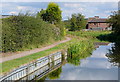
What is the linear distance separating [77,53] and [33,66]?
8873mm

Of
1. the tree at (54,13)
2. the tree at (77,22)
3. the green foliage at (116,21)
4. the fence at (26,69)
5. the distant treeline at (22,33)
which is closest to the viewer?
the fence at (26,69)

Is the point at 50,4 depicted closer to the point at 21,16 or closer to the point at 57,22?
the point at 57,22

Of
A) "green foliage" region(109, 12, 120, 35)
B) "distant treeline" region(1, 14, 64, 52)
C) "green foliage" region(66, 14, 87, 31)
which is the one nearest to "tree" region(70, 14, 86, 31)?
"green foliage" region(66, 14, 87, 31)

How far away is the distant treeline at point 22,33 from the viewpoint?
15.8 meters

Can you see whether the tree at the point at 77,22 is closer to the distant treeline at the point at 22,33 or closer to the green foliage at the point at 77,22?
the green foliage at the point at 77,22

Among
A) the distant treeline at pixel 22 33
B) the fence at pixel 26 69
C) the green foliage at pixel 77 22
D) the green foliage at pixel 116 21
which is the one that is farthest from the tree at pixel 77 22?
the fence at pixel 26 69

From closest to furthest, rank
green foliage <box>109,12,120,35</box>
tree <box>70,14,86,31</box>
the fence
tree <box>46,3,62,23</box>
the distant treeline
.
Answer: the fence
the distant treeline
tree <box>46,3,62,23</box>
green foliage <box>109,12,120,35</box>
tree <box>70,14,86,31</box>

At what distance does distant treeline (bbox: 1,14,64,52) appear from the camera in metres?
15.8

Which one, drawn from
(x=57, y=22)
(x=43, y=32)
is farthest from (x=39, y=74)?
(x=57, y=22)

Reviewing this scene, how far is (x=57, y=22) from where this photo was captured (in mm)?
34344

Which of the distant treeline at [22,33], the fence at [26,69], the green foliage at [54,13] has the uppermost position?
the green foliage at [54,13]

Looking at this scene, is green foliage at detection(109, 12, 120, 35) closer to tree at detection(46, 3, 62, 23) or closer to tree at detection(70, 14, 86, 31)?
tree at detection(46, 3, 62, 23)

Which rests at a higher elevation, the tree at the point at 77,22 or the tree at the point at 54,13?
the tree at the point at 54,13

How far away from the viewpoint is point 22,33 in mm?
18000
